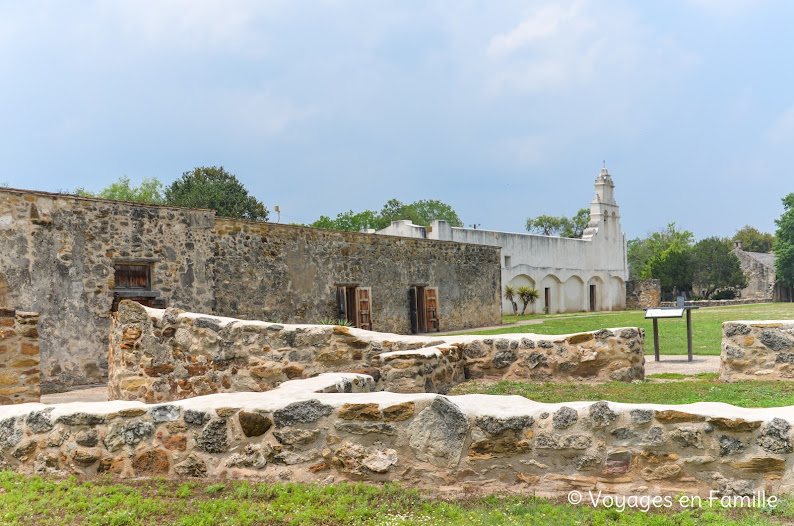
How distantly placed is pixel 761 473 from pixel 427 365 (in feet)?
14.6

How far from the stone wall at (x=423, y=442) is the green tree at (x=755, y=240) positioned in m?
91.5

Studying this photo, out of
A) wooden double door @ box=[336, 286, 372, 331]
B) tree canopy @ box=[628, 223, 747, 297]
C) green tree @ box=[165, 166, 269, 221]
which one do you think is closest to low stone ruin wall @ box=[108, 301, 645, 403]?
wooden double door @ box=[336, 286, 372, 331]

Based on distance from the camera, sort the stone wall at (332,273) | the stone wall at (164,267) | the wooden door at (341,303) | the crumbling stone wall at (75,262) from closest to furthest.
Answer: the crumbling stone wall at (75,262), the stone wall at (164,267), the stone wall at (332,273), the wooden door at (341,303)

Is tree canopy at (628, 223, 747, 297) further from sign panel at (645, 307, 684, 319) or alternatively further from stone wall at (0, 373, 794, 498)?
stone wall at (0, 373, 794, 498)

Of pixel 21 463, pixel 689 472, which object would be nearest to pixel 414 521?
pixel 689 472

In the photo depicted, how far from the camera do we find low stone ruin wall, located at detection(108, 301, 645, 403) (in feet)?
28.4

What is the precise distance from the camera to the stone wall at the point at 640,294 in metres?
51.4

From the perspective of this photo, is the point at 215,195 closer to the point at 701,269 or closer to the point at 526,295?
the point at 526,295

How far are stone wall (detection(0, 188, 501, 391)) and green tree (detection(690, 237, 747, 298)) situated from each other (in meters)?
43.7

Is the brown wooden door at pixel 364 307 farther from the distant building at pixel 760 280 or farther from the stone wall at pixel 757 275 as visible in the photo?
the stone wall at pixel 757 275

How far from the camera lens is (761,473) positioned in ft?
14.5

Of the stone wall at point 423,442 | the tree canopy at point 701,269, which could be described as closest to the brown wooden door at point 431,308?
the stone wall at point 423,442

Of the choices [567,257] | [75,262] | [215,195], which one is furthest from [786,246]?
[75,262]

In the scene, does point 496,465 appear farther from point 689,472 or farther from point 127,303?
point 127,303
